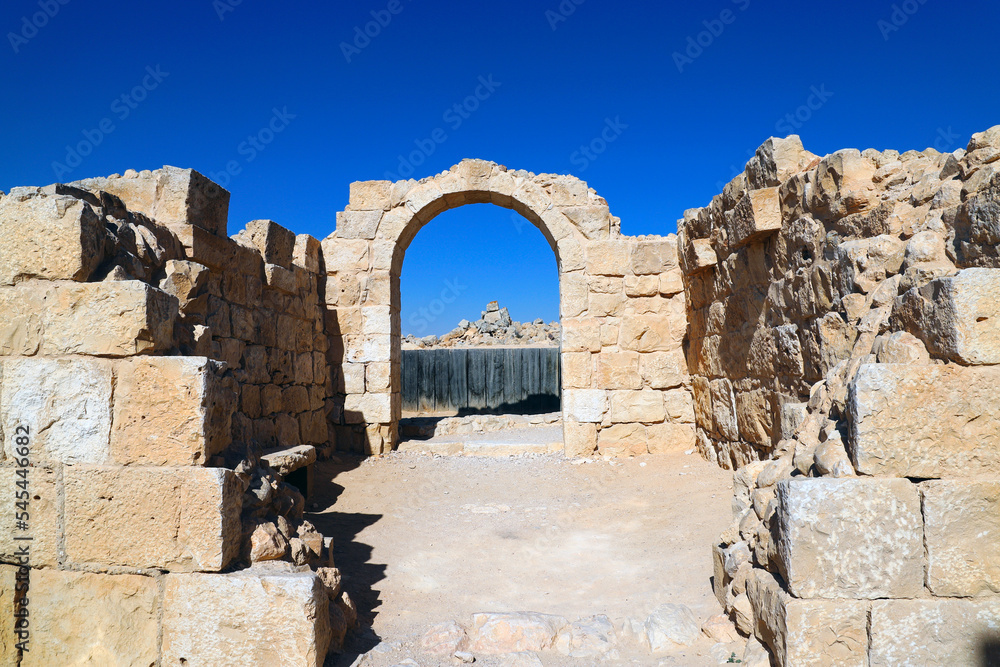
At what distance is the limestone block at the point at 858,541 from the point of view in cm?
221

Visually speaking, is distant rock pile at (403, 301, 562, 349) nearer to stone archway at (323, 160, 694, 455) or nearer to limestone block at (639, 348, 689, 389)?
stone archway at (323, 160, 694, 455)

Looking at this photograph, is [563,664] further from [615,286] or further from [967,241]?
[615,286]

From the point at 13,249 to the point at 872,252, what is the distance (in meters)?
4.11

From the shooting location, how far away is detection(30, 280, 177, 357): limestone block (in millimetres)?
2586

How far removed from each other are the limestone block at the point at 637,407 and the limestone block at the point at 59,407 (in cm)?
540

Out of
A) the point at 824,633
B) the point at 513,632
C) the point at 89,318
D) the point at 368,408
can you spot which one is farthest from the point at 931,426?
the point at 368,408

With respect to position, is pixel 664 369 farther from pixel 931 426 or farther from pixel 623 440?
pixel 931 426

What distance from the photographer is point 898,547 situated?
2207mm

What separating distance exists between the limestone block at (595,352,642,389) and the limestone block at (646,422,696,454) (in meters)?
0.53

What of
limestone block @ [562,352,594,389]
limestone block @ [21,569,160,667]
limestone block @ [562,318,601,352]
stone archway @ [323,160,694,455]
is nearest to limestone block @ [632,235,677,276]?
stone archway @ [323,160,694,455]

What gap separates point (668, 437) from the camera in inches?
278

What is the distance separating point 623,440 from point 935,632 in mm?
4891

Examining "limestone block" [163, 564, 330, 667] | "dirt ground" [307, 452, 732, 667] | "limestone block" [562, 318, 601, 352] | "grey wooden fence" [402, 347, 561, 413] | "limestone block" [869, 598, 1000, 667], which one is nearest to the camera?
"limestone block" [869, 598, 1000, 667]

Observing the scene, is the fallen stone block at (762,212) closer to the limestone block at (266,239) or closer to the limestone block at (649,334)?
the limestone block at (649,334)
